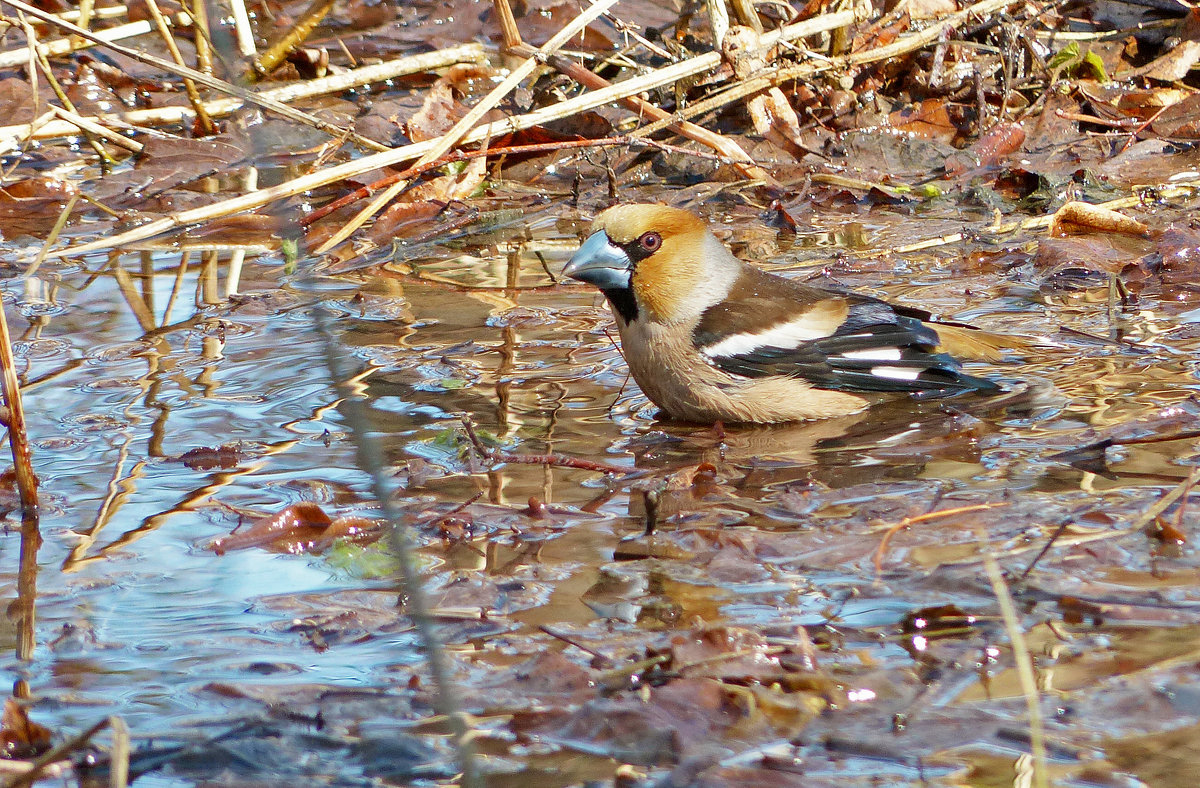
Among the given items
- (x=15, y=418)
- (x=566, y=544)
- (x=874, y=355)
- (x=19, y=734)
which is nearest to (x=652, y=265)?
(x=874, y=355)

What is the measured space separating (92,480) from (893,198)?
414cm

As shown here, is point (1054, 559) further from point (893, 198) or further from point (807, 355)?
point (893, 198)

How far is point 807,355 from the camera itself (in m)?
4.20

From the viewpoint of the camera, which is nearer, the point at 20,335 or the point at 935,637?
the point at 935,637

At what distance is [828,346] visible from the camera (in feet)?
13.8

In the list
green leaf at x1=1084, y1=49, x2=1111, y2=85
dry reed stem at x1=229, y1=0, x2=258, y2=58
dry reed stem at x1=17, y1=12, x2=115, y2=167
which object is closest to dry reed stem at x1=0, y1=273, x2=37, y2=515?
dry reed stem at x1=17, y1=12, x2=115, y2=167

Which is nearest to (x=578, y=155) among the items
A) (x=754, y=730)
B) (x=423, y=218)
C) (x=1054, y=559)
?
(x=423, y=218)

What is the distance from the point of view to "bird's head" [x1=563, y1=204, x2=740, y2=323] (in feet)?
14.0

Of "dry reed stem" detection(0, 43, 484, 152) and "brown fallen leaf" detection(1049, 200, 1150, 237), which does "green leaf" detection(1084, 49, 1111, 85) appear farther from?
"dry reed stem" detection(0, 43, 484, 152)

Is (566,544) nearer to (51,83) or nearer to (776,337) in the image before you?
(776,337)

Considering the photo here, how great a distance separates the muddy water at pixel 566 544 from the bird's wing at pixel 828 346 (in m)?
0.15

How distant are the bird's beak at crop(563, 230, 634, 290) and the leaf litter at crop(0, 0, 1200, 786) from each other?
430 millimetres

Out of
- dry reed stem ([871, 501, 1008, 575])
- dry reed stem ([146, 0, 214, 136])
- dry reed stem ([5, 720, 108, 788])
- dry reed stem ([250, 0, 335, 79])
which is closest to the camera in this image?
dry reed stem ([5, 720, 108, 788])

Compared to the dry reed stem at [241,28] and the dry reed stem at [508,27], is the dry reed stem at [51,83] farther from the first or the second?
the dry reed stem at [508,27]
